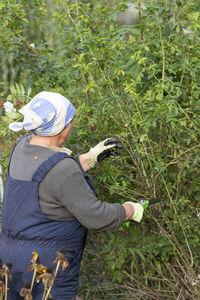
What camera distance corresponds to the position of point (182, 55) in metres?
2.90

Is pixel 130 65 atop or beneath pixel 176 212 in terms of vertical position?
atop

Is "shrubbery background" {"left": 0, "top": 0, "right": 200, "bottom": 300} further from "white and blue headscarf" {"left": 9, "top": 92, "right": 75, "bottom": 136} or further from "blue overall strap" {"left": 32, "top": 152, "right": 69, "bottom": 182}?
"blue overall strap" {"left": 32, "top": 152, "right": 69, "bottom": 182}

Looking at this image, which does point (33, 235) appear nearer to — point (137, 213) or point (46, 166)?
point (46, 166)

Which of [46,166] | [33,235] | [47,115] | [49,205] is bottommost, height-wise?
[33,235]

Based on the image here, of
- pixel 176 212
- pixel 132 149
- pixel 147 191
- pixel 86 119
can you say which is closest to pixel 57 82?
pixel 86 119

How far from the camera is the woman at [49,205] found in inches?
86.7

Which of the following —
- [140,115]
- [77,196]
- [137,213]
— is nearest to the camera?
[77,196]

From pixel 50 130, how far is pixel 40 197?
35 centimetres

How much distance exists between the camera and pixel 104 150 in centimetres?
264

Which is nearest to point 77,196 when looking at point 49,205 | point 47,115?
point 49,205

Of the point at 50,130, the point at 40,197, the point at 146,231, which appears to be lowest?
the point at 146,231

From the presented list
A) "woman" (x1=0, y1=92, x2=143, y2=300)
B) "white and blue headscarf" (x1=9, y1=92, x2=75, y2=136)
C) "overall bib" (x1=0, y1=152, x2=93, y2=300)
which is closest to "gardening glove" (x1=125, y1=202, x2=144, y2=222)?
"woman" (x1=0, y1=92, x2=143, y2=300)

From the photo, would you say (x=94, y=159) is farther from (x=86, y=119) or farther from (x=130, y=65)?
(x=130, y=65)

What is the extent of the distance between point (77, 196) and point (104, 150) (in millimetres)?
526
